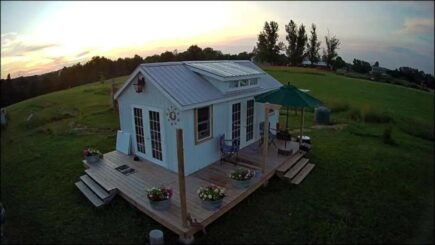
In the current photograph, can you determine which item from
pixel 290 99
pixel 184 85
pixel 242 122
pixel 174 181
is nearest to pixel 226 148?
pixel 242 122

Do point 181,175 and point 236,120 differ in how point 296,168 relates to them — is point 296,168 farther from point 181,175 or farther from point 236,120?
point 181,175

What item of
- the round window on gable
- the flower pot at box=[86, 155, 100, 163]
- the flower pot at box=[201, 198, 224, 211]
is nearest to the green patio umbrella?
the flower pot at box=[201, 198, 224, 211]

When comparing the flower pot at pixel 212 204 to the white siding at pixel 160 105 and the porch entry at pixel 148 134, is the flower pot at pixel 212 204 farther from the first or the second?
the porch entry at pixel 148 134

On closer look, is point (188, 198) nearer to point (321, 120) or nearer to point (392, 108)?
point (321, 120)

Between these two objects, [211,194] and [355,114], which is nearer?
[211,194]

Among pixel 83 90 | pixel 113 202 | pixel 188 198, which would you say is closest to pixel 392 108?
pixel 188 198
